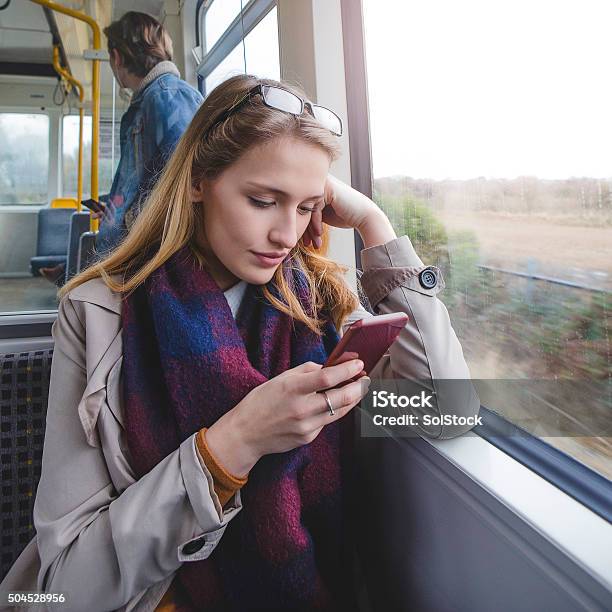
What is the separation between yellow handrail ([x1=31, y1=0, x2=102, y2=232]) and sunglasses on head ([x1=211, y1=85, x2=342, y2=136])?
1829 millimetres

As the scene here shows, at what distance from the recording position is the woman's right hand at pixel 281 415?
677mm

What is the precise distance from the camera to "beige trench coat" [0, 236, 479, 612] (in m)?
0.71

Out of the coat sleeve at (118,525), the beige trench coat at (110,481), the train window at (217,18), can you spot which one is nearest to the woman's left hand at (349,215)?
the beige trench coat at (110,481)

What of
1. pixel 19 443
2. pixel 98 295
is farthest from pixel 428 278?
pixel 19 443

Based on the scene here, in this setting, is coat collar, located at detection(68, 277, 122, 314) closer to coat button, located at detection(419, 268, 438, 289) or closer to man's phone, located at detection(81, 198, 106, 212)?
coat button, located at detection(419, 268, 438, 289)

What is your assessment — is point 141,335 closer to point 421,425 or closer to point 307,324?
point 307,324

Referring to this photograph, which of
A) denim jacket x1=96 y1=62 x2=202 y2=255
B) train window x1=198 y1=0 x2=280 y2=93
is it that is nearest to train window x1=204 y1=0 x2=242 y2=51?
train window x1=198 y1=0 x2=280 y2=93

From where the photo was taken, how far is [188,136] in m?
0.96

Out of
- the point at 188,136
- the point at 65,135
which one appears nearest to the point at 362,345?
the point at 188,136

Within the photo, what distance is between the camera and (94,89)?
2.45 meters

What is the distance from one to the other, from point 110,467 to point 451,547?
53cm

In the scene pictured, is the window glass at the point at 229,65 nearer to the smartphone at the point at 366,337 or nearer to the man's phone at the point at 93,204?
the man's phone at the point at 93,204

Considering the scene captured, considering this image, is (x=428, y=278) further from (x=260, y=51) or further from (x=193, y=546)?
(x=260, y=51)

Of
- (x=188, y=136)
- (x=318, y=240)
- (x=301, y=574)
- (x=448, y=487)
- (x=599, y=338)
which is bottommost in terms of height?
(x=301, y=574)
